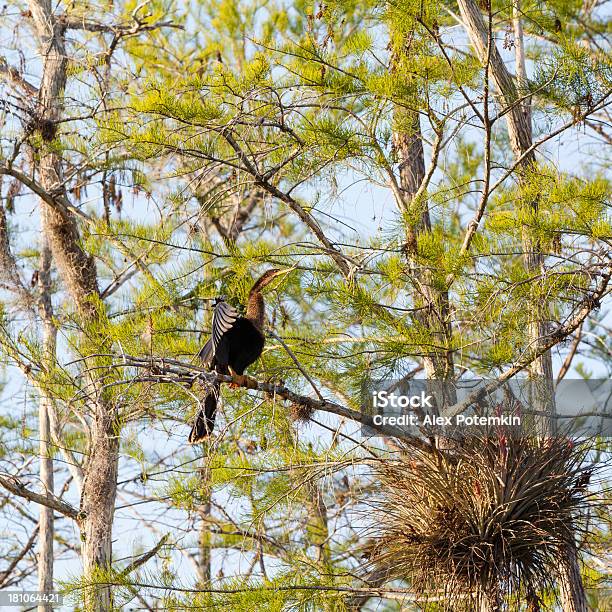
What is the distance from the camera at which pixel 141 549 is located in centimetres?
563

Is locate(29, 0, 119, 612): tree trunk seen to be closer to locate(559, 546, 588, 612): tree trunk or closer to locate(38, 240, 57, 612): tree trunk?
locate(38, 240, 57, 612): tree trunk

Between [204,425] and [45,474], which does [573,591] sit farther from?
[45,474]

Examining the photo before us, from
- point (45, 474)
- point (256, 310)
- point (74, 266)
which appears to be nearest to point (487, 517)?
point (256, 310)

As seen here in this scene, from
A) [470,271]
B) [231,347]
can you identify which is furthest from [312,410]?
[470,271]

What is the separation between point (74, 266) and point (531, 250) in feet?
9.35

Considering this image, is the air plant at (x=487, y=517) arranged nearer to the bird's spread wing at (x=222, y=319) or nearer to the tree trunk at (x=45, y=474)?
the bird's spread wing at (x=222, y=319)

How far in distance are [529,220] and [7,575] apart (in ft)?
18.5

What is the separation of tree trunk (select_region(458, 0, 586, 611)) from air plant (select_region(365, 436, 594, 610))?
13.5 inches

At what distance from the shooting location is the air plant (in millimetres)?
3541

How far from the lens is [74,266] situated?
5.84 m

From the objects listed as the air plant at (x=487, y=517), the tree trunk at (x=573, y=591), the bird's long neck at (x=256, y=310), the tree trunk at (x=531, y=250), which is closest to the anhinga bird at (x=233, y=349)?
the bird's long neck at (x=256, y=310)

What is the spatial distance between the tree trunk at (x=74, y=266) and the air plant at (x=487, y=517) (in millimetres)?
1749

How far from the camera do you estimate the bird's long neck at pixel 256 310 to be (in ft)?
12.6

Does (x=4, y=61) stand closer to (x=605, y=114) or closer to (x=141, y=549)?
(x=141, y=549)
